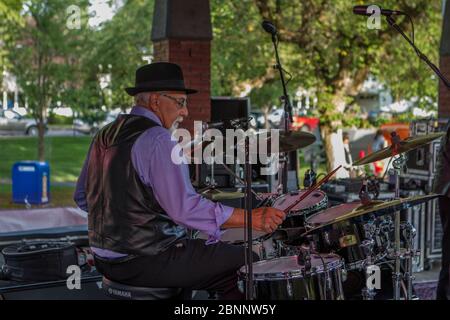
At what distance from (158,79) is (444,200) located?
9.51 ft

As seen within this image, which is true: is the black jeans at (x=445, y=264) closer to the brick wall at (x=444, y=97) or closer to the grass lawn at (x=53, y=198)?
the brick wall at (x=444, y=97)

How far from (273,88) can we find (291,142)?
60.3 feet

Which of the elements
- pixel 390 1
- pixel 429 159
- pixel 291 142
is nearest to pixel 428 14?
pixel 390 1

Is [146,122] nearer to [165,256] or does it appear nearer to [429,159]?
[165,256]

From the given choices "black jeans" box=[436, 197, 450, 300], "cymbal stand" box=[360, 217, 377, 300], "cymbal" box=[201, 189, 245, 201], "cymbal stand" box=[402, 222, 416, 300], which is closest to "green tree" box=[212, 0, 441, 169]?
"black jeans" box=[436, 197, 450, 300]

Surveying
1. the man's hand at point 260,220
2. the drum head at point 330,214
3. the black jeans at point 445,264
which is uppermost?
the man's hand at point 260,220

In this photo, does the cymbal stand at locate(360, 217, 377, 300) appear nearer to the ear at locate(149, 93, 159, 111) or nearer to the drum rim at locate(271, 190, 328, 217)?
the drum rim at locate(271, 190, 328, 217)

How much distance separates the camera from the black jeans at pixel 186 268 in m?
3.36

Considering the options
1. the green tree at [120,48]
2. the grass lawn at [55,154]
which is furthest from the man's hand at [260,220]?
the grass lawn at [55,154]

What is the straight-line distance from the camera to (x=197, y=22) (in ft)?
24.4

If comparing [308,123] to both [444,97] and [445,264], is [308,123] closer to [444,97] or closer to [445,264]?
[444,97]

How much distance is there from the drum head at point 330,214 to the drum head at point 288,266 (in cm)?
25

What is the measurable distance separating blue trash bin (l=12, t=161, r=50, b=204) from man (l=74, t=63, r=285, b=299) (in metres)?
8.85

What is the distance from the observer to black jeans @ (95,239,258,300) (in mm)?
3363
